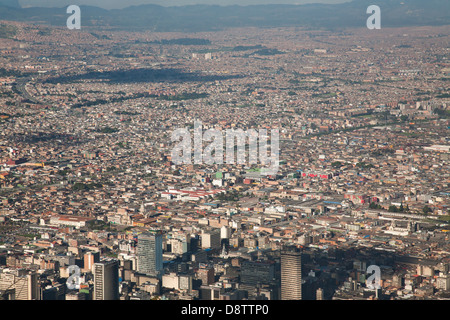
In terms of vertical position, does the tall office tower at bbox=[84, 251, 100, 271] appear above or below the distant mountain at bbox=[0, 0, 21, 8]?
below

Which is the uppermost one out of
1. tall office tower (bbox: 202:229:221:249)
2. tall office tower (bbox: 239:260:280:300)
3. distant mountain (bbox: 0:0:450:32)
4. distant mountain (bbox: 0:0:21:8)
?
distant mountain (bbox: 0:0:21:8)

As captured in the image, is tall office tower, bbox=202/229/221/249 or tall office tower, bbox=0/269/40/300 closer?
tall office tower, bbox=0/269/40/300

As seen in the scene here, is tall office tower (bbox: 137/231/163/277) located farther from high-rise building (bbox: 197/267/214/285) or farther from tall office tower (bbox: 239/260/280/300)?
tall office tower (bbox: 239/260/280/300)

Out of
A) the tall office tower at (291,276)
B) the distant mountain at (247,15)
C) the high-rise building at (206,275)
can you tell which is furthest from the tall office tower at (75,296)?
the distant mountain at (247,15)

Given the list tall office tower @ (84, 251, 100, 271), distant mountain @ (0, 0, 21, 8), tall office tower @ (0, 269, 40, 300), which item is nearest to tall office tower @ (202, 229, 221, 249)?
tall office tower @ (84, 251, 100, 271)

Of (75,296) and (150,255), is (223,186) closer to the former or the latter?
(150,255)

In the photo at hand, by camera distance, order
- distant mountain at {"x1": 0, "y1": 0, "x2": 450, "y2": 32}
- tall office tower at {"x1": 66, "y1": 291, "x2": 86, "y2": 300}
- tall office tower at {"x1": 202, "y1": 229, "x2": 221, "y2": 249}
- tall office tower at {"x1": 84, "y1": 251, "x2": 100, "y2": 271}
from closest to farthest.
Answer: tall office tower at {"x1": 66, "y1": 291, "x2": 86, "y2": 300} < tall office tower at {"x1": 84, "y1": 251, "x2": 100, "y2": 271} < tall office tower at {"x1": 202, "y1": 229, "x2": 221, "y2": 249} < distant mountain at {"x1": 0, "y1": 0, "x2": 450, "y2": 32}

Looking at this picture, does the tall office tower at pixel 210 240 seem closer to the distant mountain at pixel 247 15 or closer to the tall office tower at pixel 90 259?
the tall office tower at pixel 90 259

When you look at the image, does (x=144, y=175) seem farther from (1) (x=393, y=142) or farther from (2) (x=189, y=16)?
(2) (x=189, y=16)
